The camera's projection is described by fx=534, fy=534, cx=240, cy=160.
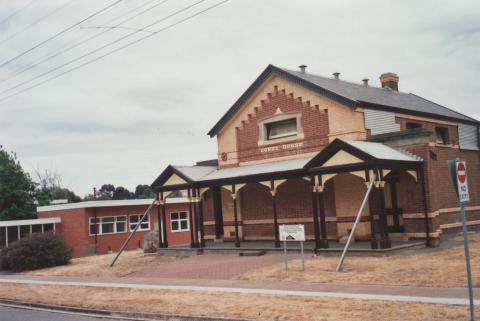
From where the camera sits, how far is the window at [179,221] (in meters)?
41.2

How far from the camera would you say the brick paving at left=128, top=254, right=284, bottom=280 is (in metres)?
18.0

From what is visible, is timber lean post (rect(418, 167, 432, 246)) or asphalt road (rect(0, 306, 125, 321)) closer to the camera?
asphalt road (rect(0, 306, 125, 321))

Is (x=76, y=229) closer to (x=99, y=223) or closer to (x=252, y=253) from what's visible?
(x=99, y=223)

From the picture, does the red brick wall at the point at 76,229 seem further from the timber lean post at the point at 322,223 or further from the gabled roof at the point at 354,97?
the timber lean post at the point at 322,223

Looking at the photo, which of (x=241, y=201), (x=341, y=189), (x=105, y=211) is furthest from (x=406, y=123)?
(x=105, y=211)

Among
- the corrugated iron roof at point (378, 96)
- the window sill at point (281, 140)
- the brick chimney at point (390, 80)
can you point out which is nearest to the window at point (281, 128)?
the window sill at point (281, 140)

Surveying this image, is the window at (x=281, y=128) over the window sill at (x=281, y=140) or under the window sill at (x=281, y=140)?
over

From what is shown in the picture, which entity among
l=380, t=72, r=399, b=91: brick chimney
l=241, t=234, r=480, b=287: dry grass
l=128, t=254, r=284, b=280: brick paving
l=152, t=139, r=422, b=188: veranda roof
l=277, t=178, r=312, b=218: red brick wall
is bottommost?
l=128, t=254, r=284, b=280: brick paving

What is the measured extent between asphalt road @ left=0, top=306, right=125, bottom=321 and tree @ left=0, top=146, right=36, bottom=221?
34.4 m

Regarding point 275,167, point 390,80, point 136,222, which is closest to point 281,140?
point 275,167

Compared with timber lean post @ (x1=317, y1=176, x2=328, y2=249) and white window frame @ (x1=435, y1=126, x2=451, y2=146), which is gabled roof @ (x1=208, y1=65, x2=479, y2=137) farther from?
timber lean post @ (x1=317, y1=176, x2=328, y2=249)

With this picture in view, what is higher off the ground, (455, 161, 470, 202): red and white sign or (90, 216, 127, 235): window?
(455, 161, 470, 202): red and white sign

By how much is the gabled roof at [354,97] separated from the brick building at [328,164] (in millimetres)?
58

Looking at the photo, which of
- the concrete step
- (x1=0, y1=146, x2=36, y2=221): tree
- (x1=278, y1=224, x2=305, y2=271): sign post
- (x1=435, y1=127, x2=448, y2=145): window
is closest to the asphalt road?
(x1=278, y1=224, x2=305, y2=271): sign post
